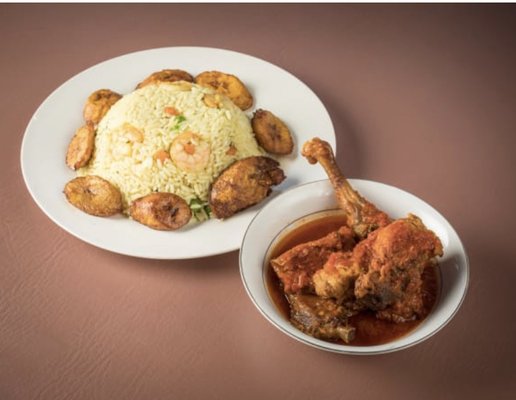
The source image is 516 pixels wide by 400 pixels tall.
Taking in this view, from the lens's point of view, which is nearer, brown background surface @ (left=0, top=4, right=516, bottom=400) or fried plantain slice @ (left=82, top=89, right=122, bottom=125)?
brown background surface @ (left=0, top=4, right=516, bottom=400)

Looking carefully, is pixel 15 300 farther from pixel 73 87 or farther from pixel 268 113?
pixel 268 113

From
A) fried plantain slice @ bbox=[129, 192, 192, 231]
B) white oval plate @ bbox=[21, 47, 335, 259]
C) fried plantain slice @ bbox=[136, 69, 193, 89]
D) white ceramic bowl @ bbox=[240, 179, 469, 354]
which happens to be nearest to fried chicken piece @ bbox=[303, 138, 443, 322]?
white ceramic bowl @ bbox=[240, 179, 469, 354]

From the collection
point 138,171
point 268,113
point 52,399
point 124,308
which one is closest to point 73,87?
point 138,171

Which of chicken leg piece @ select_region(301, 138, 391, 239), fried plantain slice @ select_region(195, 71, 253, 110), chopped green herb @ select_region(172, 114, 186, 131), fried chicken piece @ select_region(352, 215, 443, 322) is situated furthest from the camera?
fried plantain slice @ select_region(195, 71, 253, 110)

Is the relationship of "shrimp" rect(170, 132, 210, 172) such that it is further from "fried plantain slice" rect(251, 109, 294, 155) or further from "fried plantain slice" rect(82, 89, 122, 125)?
"fried plantain slice" rect(82, 89, 122, 125)

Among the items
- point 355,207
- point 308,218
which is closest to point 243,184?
point 308,218

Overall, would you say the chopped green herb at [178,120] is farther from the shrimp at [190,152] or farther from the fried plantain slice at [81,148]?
the fried plantain slice at [81,148]

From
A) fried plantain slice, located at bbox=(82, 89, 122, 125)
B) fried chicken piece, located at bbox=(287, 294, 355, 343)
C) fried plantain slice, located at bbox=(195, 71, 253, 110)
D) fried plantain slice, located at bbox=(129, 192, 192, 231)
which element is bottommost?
fried chicken piece, located at bbox=(287, 294, 355, 343)

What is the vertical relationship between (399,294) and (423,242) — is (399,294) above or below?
below
